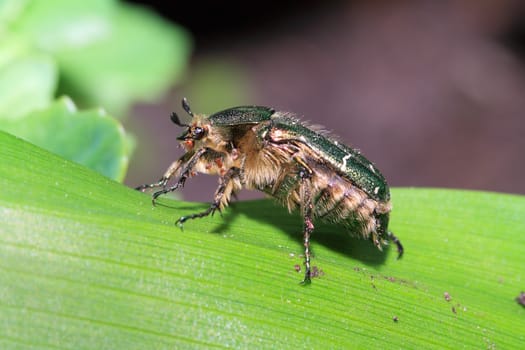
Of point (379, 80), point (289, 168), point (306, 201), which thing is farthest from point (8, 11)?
point (379, 80)

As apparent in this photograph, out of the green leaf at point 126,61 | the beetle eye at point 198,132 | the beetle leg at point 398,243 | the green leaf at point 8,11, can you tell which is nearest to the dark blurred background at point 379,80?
the green leaf at point 126,61

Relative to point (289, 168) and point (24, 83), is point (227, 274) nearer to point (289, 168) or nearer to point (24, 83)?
point (289, 168)

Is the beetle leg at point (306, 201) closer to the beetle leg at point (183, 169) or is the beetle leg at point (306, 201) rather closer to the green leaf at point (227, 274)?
the green leaf at point (227, 274)

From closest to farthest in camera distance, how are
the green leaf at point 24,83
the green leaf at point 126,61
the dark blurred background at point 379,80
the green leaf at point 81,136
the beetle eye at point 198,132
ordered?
1. the green leaf at point 81,136
2. the green leaf at point 24,83
3. the beetle eye at point 198,132
4. the green leaf at point 126,61
5. the dark blurred background at point 379,80

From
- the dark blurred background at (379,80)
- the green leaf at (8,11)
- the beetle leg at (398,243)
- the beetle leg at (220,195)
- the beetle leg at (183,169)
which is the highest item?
the beetle leg at (398,243)

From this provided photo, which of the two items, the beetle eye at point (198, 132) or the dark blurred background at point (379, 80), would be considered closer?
the beetle eye at point (198, 132)

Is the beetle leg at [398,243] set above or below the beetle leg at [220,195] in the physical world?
above

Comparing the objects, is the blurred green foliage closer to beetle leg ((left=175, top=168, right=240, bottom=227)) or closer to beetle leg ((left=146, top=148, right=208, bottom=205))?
beetle leg ((left=146, top=148, right=208, bottom=205))

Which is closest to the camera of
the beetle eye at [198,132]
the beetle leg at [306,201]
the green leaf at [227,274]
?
the green leaf at [227,274]
